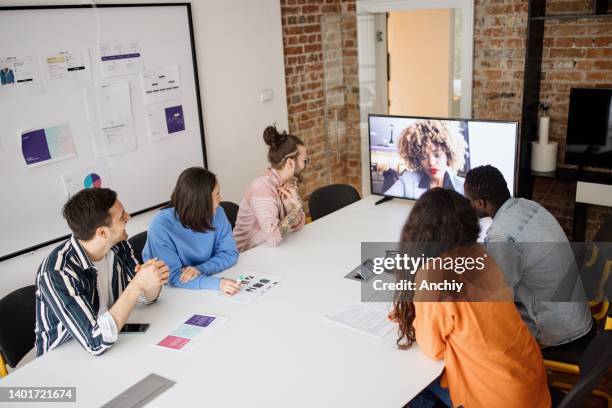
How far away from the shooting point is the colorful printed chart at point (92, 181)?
3.47 metres

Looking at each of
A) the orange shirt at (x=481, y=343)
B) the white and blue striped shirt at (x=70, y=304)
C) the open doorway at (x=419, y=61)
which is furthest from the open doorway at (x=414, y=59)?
the white and blue striped shirt at (x=70, y=304)

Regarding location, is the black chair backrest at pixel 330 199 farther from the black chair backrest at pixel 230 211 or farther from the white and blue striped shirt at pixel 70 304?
the white and blue striped shirt at pixel 70 304

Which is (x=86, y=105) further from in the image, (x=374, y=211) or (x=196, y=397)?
(x=196, y=397)

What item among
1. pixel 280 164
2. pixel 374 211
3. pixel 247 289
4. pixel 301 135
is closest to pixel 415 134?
pixel 374 211

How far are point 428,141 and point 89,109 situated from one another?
1991 millimetres

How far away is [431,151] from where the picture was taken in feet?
11.2

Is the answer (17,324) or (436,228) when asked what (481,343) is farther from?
(17,324)

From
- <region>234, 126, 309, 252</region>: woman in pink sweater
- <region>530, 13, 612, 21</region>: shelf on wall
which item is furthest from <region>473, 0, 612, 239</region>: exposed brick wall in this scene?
<region>234, 126, 309, 252</region>: woman in pink sweater

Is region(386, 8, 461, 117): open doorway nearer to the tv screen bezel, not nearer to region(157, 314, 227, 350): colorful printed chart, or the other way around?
the tv screen bezel

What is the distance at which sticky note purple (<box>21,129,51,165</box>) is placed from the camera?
315cm

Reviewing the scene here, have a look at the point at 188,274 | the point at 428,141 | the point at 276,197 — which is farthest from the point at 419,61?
the point at 188,274

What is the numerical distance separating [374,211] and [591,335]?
1444mm

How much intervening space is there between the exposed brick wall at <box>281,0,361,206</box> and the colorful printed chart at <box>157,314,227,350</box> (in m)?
2.84

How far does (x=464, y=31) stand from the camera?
452 centimetres
